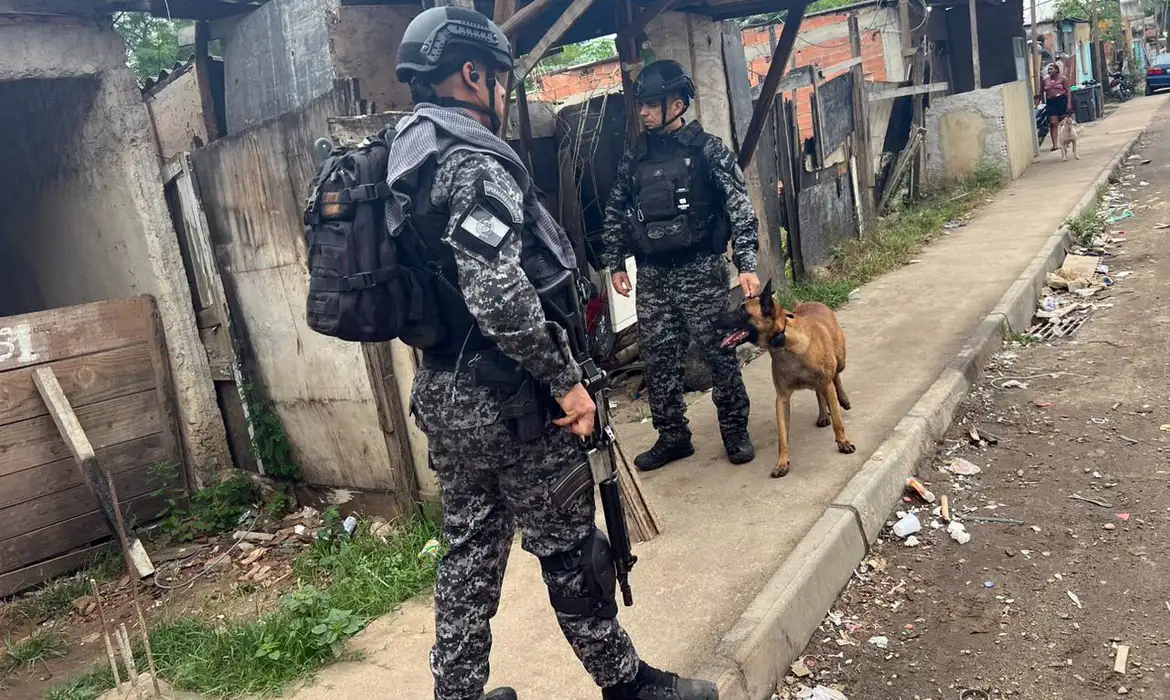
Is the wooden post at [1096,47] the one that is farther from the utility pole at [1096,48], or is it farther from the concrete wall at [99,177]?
the concrete wall at [99,177]

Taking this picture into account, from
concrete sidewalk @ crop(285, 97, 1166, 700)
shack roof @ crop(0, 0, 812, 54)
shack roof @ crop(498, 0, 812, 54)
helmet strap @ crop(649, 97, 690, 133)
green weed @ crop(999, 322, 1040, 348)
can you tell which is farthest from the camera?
green weed @ crop(999, 322, 1040, 348)

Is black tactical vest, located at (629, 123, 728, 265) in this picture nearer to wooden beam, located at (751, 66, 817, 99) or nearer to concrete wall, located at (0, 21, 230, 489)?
concrete wall, located at (0, 21, 230, 489)

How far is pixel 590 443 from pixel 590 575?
1.12 feet

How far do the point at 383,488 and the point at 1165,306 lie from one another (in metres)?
5.44

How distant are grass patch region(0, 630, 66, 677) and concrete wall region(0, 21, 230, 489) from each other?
1.40 meters

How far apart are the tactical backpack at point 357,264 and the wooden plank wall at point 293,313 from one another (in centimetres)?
190

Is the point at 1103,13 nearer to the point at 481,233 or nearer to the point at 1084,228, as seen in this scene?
the point at 1084,228

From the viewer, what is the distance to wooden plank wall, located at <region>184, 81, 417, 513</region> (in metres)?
4.18

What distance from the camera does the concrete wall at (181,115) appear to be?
17.1 feet

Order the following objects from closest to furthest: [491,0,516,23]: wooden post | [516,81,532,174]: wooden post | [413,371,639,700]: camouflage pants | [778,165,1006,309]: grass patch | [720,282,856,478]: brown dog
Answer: [413,371,639,700]: camouflage pants < [720,282,856,478]: brown dog < [491,0,516,23]: wooden post < [516,81,532,174]: wooden post < [778,165,1006,309]: grass patch

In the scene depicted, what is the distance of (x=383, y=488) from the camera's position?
4.39 metres

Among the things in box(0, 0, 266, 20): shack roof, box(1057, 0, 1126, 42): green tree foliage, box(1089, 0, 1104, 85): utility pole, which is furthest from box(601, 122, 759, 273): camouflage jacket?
box(1057, 0, 1126, 42): green tree foliage

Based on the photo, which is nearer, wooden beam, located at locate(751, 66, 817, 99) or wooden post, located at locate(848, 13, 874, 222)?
wooden beam, located at locate(751, 66, 817, 99)

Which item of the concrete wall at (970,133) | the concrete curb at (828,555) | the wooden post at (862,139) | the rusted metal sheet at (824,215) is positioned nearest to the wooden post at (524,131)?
the concrete curb at (828,555)
